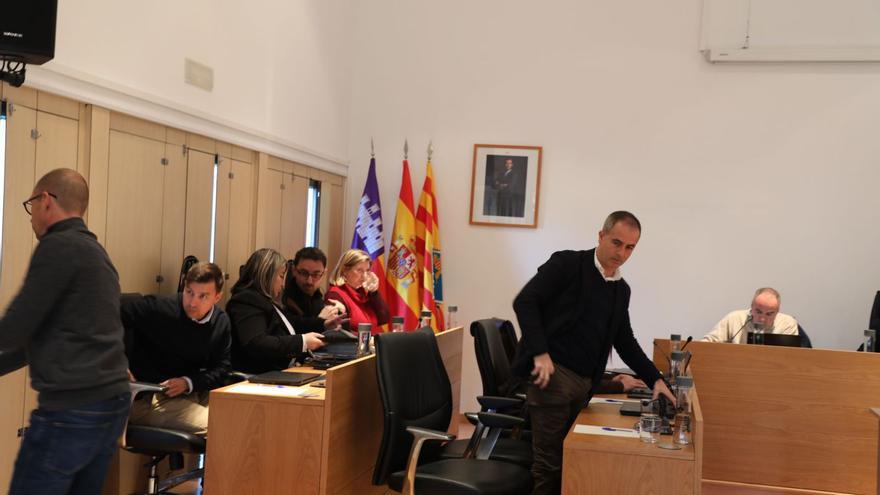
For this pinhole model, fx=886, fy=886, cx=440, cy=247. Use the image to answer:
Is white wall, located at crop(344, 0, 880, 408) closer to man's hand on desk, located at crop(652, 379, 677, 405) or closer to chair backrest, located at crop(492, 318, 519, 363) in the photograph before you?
chair backrest, located at crop(492, 318, 519, 363)

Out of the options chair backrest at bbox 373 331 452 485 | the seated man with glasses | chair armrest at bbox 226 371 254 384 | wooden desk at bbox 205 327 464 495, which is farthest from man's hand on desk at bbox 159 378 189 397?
the seated man with glasses

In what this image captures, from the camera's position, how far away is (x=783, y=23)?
23.6ft

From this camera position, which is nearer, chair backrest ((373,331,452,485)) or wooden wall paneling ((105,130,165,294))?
chair backrest ((373,331,452,485))

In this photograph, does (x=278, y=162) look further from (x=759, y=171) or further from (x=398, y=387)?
(x=759, y=171)

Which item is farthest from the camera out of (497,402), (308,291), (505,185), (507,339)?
(505,185)

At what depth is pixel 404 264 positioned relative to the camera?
7602mm

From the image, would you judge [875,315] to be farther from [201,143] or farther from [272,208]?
[201,143]

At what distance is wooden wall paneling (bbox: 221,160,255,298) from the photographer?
5875 millimetres

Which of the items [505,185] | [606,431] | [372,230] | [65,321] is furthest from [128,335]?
[505,185]

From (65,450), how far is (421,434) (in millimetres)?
1341

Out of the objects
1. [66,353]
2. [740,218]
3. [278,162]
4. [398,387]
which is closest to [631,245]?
[398,387]

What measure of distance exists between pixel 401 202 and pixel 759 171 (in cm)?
300

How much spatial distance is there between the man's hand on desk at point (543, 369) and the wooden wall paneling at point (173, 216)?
253cm

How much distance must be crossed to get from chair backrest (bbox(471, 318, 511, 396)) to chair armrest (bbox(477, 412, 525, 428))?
65 centimetres
